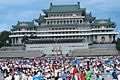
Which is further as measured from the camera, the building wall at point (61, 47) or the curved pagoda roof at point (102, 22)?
the curved pagoda roof at point (102, 22)

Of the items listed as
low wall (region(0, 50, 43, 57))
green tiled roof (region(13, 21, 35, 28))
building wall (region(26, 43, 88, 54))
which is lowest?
low wall (region(0, 50, 43, 57))

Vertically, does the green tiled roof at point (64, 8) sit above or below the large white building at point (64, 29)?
above

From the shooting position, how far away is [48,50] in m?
72.2

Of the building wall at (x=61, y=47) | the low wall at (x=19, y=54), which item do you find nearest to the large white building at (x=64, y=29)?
the building wall at (x=61, y=47)

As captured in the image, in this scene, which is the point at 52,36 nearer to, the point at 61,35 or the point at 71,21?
the point at 61,35

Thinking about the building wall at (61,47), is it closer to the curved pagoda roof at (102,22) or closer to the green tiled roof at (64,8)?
the curved pagoda roof at (102,22)

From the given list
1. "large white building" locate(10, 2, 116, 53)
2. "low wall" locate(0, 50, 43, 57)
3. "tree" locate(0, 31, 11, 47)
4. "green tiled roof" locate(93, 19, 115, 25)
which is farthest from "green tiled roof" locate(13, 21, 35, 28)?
"green tiled roof" locate(93, 19, 115, 25)

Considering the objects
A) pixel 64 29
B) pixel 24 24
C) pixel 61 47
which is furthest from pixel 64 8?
pixel 61 47

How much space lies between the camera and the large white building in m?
78.6

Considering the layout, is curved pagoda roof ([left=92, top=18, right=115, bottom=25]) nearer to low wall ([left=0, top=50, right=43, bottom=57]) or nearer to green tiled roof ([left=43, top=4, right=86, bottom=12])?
green tiled roof ([left=43, top=4, right=86, bottom=12])

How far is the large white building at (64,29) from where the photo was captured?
78562 mm

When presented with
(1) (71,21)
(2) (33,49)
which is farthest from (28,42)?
(1) (71,21)

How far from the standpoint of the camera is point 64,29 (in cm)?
8256

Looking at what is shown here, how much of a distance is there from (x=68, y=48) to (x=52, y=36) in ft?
37.2
